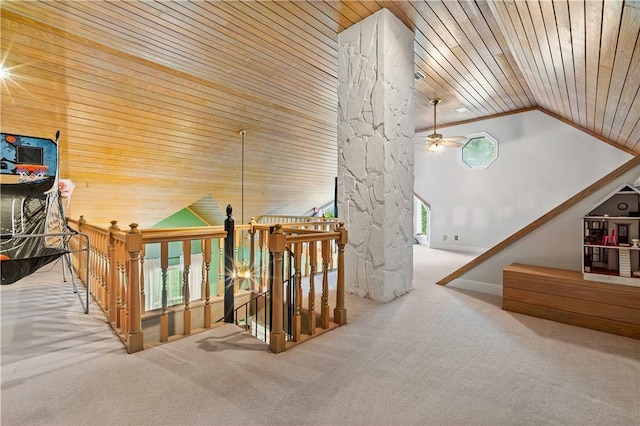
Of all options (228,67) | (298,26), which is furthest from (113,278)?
(298,26)

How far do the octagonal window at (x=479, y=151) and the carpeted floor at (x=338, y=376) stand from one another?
435 centimetres

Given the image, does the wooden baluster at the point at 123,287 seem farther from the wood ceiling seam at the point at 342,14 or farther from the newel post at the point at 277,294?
the wood ceiling seam at the point at 342,14

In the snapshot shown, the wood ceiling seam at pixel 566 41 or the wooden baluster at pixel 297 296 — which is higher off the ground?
the wood ceiling seam at pixel 566 41

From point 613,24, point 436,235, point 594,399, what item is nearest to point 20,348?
point 594,399

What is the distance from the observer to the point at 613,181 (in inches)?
98.8

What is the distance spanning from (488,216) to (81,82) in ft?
22.5

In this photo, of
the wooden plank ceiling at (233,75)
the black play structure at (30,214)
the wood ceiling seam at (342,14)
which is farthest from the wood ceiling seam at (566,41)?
the black play structure at (30,214)

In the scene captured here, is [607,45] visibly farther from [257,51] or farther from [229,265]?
[229,265]

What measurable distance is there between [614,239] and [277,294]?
257cm

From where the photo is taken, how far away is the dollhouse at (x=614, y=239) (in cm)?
215

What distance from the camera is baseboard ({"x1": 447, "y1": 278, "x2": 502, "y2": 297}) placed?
3.15 m

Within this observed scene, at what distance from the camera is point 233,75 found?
3805mm

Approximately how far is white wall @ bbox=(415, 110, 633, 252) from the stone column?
3592mm

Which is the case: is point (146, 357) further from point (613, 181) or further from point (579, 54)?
point (579, 54)
